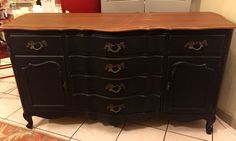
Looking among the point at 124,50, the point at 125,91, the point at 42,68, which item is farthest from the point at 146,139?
the point at 42,68

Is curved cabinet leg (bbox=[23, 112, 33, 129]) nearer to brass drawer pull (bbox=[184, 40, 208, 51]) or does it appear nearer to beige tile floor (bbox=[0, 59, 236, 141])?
beige tile floor (bbox=[0, 59, 236, 141])

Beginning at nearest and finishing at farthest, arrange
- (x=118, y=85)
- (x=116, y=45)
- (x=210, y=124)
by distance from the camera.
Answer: (x=116, y=45), (x=118, y=85), (x=210, y=124)

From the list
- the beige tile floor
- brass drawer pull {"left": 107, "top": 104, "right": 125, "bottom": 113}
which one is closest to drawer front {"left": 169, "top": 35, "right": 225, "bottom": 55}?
brass drawer pull {"left": 107, "top": 104, "right": 125, "bottom": 113}

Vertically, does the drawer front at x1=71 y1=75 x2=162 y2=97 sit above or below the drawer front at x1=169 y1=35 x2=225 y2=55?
below

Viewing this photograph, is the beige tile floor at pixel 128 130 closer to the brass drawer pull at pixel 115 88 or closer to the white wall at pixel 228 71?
the white wall at pixel 228 71

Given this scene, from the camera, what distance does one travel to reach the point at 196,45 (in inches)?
56.3

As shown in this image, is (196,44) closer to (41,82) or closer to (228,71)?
(228,71)

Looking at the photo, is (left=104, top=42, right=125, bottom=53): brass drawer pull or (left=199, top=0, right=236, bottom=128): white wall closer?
(left=104, top=42, right=125, bottom=53): brass drawer pull

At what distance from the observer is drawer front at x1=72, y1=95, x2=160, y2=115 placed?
1.62 m

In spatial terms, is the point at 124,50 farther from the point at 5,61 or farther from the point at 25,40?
the point at 5,61

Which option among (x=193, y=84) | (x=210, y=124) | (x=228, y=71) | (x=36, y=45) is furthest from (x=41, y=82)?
(x=228, y=71)

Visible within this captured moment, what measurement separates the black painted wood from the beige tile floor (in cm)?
12

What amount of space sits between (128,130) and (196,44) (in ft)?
2.81

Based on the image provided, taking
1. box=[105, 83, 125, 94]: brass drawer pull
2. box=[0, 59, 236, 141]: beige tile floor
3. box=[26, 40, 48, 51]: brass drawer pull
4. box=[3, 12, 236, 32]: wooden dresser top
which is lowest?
box=[0, 59, 236, 141]: beige tile floor
